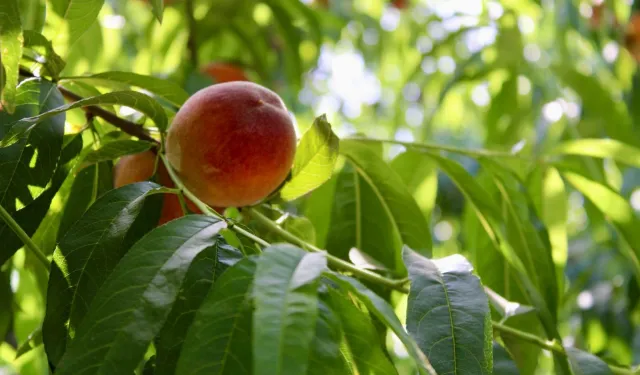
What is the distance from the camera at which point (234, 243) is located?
0.81 metres

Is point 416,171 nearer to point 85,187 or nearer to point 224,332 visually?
point 85,187

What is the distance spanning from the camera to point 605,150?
1.11 m

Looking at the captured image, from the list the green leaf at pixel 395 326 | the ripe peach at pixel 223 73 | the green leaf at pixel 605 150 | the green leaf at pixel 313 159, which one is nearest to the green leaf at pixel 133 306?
the green leaf at pixel 395 326

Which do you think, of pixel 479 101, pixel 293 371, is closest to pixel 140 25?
pixel 479 101

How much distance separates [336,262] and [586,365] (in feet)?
0.94

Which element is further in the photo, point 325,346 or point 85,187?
point 85,187

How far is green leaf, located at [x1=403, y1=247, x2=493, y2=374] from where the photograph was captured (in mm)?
607

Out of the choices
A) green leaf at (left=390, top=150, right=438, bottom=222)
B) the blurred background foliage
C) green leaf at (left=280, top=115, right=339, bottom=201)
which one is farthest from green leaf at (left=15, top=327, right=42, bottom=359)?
green leaf at (left=390, top=150, right=438, bottom=222)

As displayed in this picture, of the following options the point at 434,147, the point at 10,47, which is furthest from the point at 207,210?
the point at 434,147

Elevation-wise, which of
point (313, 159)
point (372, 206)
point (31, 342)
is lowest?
point (31, 342)

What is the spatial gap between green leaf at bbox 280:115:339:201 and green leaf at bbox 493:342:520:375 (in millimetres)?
264

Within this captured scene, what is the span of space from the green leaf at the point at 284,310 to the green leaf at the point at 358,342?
0.30 feet

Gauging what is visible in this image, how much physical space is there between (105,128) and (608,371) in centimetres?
65

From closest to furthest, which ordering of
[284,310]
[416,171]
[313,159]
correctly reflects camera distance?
[284,310] < [313,159] < [416,171]
